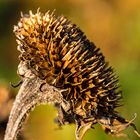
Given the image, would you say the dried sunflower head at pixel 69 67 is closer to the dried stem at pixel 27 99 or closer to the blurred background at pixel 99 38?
the dried stem at pixel 27 99

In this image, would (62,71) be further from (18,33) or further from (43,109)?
(43,109)

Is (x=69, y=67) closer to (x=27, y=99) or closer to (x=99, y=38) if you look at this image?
(x=27, y=99)

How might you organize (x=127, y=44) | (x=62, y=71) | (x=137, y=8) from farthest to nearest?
1. (x=137, y=8)
2. (x=127, y=44)
3. (x=62, y=71)

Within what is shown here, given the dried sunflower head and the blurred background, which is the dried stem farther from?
the blurred background

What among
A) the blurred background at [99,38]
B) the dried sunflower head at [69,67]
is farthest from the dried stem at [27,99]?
the blurred background at [99,38]

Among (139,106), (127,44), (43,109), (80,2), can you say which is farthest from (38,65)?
(80,2)

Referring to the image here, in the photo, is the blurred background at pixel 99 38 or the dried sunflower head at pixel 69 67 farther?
the blurred background at pixel 99 38
